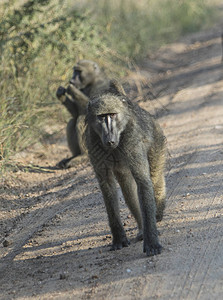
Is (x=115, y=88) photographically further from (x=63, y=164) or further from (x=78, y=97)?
(x=63, y=164)

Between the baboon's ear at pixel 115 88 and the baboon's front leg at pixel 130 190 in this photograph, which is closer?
the baboon's ear at pixel 115 88

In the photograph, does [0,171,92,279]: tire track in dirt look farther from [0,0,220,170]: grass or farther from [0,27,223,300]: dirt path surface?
[0,0,220,170]: grass

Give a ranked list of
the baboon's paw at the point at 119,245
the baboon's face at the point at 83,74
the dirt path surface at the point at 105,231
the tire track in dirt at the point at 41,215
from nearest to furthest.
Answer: the dirt path surface at the point at 105,231, the baboon's paw at the point at 119,245, the tire track in dirt at the point at 41,215, the baboon's face at the point at 83,74

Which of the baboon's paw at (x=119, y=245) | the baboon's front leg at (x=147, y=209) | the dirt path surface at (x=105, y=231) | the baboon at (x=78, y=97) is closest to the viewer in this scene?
the dirt path surface at (x=105, y=231)

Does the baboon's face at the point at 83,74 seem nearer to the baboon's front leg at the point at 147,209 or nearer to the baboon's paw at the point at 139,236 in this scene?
the baboon's paw at the point at 139,236

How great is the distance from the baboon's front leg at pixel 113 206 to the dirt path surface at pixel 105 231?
9cm

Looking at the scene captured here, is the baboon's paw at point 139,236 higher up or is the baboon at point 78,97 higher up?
the baboon at point 78,97

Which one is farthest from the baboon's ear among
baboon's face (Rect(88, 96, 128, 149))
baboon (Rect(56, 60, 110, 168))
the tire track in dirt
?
baboon (Rect(56, 60, 110, 168))

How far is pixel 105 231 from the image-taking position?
441 centimetres

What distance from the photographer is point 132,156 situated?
3.67m

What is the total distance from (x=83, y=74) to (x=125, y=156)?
313cm

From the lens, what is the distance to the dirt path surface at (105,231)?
3.39 m

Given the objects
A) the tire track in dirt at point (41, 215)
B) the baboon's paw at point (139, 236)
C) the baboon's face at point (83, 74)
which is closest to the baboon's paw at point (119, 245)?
the baboon's paw at point (139, 236)

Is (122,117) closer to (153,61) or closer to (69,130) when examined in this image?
(69,130)
